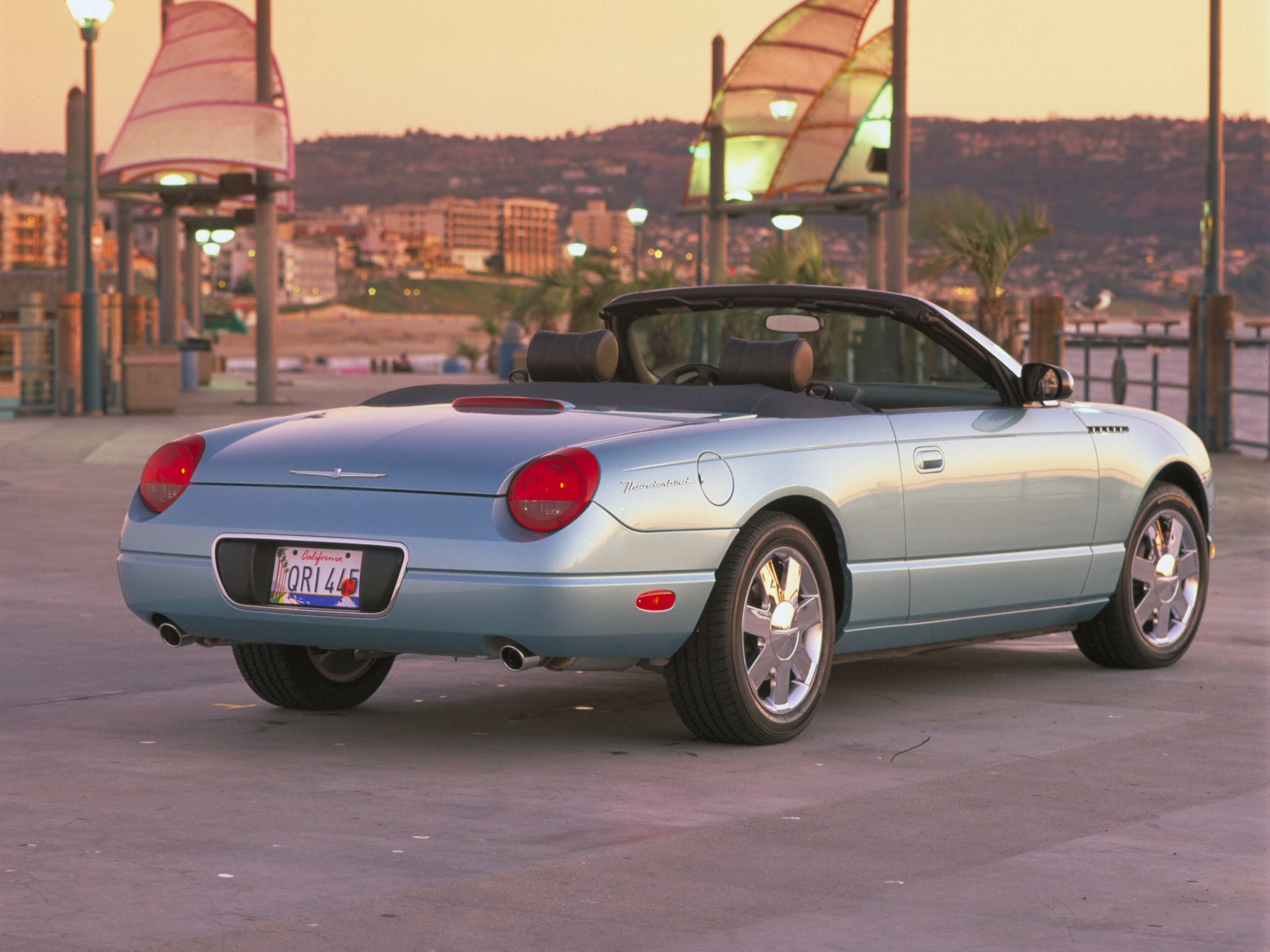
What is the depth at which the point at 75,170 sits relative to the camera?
30219mm

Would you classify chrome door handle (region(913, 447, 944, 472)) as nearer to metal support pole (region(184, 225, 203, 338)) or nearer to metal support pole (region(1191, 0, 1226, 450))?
metal support pole (region(1191, 0, 1226, 450))

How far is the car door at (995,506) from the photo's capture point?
24.1 feet

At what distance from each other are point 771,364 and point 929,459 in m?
0.63

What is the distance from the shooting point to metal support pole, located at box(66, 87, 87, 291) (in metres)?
30.1

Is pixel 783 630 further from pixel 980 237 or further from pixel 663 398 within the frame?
pixel 980 237

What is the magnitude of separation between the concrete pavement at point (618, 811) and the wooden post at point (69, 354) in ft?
65.4

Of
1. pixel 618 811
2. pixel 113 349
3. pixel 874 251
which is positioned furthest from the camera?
pixel 874 251

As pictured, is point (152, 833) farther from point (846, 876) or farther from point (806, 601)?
point (806, 601)

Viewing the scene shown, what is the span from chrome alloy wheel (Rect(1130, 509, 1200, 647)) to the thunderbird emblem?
134 inches

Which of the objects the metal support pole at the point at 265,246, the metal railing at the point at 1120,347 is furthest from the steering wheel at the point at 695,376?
the metal support pole at the point at 265,246

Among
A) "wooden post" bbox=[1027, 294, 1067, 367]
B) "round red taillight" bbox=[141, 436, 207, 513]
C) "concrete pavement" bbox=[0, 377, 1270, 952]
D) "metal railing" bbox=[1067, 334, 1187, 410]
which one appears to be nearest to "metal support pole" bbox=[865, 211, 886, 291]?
"metal railing" bbox=[1067, 334, 1187, 410]

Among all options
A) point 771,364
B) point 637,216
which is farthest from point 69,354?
point 637,216

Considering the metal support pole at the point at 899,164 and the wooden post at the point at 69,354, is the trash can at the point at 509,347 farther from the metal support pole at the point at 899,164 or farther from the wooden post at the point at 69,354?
the metal support pole at the point at 899,164

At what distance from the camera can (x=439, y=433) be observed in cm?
661
